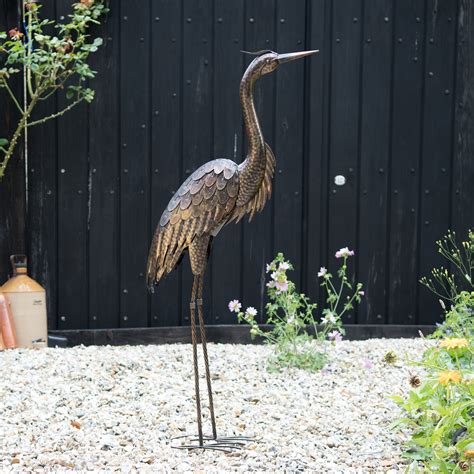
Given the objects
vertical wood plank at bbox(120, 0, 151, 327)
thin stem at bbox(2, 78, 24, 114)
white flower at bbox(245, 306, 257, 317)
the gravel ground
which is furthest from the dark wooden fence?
white flower at bbox(245, 306, 257, 317)

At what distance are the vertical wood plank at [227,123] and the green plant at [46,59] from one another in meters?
0.74

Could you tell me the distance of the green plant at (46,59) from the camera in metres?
4.65

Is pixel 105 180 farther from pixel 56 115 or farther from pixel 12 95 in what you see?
pixel 12 95

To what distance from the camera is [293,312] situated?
4293 mm

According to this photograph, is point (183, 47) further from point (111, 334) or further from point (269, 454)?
point (269, 454)

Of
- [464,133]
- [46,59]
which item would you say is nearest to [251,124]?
[46,59]

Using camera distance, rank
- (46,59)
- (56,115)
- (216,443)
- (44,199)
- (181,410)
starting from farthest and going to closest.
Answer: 1. (44,199)
2. (56,115)
3. (46,59)
4. (181,410)
5. (216,443)

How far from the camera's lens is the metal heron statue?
298cm

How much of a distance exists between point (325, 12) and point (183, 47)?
0.90 meters

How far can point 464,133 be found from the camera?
17.4 feet

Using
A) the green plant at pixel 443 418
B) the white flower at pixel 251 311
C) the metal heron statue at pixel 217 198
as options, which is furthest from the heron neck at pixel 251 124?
the white flower at pixel 251 311

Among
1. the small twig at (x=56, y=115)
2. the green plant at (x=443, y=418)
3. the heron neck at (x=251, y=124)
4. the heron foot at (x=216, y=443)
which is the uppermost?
the small twig at (x=56, y=115)

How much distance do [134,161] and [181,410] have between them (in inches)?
79.8

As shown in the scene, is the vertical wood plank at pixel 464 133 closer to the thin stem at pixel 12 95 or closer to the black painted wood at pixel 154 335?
the black painted wood at pixel 154 335
